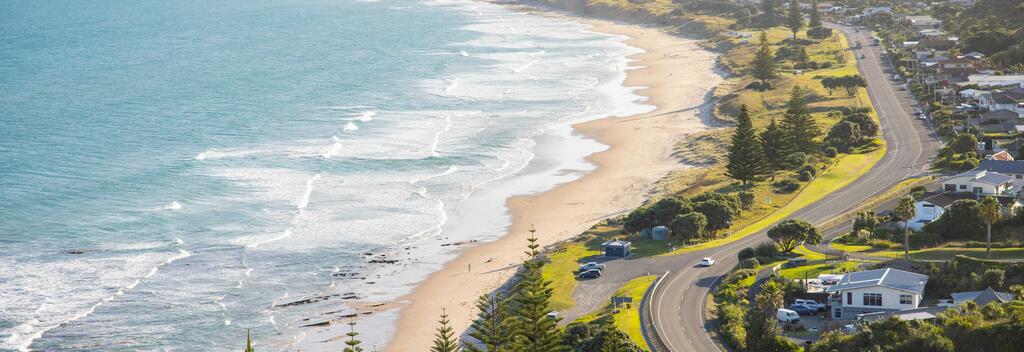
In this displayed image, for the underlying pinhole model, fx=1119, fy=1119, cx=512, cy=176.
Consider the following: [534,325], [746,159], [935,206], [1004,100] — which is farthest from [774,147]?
[534,325]

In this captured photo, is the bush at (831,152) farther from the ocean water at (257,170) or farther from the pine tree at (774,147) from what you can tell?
the ocean water at (257,170)

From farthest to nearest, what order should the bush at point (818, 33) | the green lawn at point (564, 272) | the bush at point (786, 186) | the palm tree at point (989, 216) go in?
the bush at point (818, 33) → the bush at point (786, 186) → the green lawn at point (564, 272) → the palm tree at point (989, 216)

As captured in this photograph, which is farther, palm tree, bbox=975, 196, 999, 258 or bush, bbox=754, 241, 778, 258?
bush, bbox=754, 241, 778, 258

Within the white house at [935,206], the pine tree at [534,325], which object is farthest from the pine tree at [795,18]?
the pine tree at [534,325]

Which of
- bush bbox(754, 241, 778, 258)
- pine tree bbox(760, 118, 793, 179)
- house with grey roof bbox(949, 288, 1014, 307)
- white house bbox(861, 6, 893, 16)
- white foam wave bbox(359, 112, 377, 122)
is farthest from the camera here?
white house bbox(861, 6, 893, 16)

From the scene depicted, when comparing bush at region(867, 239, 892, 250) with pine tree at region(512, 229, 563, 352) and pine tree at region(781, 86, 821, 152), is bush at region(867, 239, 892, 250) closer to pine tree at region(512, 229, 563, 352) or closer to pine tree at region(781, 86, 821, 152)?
pine tree at region(781, 86, 821, 152)

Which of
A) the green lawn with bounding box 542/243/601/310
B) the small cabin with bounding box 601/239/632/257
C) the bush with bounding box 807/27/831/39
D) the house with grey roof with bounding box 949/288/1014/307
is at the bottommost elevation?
the green lawn with bounding box 542/243/601/310

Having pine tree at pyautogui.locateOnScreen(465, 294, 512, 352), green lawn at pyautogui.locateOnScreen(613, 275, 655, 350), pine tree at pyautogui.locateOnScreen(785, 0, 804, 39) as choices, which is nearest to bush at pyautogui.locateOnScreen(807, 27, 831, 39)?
pine tree at pyautogui.locateOnScreen(785, 0, 804, 39)

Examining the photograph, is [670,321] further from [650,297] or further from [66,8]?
[66,8]
